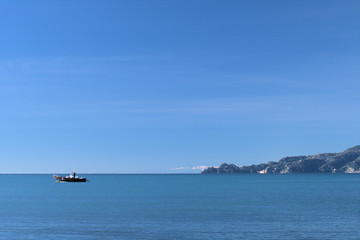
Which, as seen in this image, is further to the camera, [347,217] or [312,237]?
[347,217]

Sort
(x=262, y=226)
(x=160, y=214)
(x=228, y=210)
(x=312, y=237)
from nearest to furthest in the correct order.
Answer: (x=312, y=237)
(x=262, y=226)
(x=160, y=214)
(x=228, y=210)

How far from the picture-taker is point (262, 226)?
220ft

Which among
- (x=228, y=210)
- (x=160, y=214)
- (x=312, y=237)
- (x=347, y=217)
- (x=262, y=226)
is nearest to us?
(x=312, y=237)

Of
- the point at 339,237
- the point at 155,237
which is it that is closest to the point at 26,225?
the point at 155,237

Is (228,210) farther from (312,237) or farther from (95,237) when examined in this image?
(95,237)

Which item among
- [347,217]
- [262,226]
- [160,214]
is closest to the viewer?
[262,226]

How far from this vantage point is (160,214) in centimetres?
8381

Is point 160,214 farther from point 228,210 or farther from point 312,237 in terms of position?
point 312,237

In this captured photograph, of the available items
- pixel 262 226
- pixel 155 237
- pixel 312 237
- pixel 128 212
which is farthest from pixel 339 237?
pixel 128 212

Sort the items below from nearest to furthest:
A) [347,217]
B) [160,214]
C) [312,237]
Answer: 1. [312,237]
2. [347,217]
3. [160,214]

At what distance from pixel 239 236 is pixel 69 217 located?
36.2 meters

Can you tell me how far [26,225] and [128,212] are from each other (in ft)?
76.6

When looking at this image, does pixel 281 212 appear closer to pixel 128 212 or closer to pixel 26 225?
pixel 128 212

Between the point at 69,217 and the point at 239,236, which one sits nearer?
the point at 239,236
